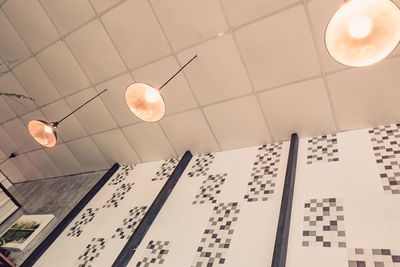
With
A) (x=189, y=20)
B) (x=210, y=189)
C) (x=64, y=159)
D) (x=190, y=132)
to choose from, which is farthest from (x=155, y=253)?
(x=64, y=159)

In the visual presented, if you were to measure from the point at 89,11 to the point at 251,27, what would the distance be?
1584 mm

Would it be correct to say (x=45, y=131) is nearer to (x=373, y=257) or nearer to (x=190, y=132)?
(x=190, y=132)

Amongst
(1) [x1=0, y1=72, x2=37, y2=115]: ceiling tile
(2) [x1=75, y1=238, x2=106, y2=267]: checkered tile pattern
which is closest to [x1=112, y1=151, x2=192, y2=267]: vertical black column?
(2) [x1=75, y1=238, x2=106, y2=267]: checkered tile pattern

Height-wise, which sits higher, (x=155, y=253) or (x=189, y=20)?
(x=189, y=20)

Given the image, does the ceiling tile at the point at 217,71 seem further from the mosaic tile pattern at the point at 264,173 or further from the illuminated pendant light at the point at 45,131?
the illuminated pendant light at the point at 45,131

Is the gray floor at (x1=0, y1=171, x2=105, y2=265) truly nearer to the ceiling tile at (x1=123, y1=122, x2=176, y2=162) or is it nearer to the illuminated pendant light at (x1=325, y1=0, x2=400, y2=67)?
the ceiling tile at (x1=123, y1=122, x2=176, y2=162)

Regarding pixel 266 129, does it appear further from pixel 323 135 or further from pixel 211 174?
pixel 211 174

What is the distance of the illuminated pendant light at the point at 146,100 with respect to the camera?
195 centimetres

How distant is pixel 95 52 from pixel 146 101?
1469 millimetres

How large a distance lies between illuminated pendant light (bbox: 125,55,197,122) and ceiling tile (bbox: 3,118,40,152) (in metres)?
3.03

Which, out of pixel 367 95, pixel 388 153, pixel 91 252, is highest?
pixel 367 95

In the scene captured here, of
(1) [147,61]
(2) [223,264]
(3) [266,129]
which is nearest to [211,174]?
(3) [266,129]

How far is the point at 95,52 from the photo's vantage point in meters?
3.11

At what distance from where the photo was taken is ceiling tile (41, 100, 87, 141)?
3.74 m
